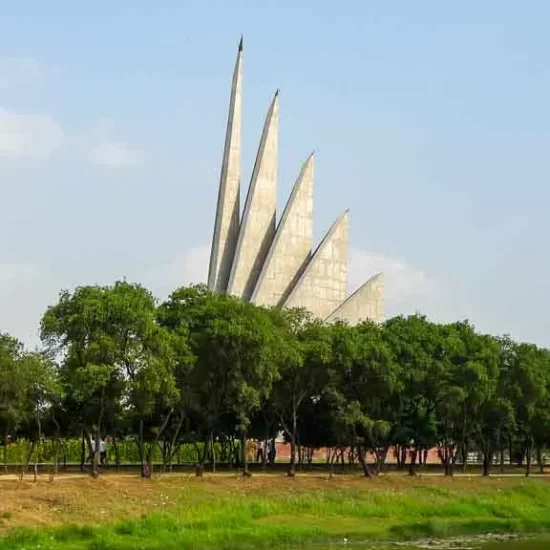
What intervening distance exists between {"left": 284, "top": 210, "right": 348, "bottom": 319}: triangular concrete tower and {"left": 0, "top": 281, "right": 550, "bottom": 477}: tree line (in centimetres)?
1916

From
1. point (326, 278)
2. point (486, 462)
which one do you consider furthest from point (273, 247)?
point (486, 462)

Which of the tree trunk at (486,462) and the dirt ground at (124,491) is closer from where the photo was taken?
the dirt ground at (124,491)

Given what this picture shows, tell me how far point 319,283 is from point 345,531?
42756 millimetres

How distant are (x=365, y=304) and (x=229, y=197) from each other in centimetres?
1100

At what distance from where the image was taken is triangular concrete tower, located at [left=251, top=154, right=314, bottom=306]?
73062 millimetres

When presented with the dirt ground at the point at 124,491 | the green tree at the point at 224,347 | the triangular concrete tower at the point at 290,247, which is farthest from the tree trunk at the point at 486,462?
the triangular concrete tower at the point at 290,247

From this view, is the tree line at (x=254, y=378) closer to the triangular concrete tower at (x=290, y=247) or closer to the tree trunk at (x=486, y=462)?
the tree trunk at (x=486, y=462)

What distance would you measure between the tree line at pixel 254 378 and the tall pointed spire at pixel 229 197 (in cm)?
2045

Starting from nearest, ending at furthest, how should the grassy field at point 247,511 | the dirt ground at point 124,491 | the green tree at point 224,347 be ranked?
1. the grassy field at point 247,511
2. the dirt ground at point 124,491
3. the green tree at point 224,347

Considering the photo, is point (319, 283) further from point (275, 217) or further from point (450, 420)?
point (450, 420)

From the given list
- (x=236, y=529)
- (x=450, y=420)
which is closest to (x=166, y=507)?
(x=236, y=529)

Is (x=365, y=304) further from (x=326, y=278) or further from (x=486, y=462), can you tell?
(x=486, y=462)

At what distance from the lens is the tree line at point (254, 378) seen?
3678 centimetres

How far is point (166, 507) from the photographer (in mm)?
31328
